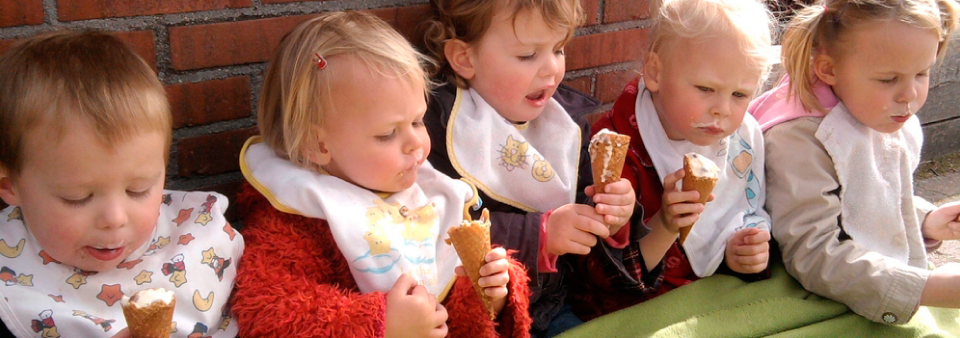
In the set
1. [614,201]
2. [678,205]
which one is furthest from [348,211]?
[678,205]

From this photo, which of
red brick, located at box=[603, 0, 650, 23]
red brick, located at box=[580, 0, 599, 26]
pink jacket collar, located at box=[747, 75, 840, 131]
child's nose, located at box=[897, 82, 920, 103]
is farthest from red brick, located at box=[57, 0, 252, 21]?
child's nose, located at box=[897, 82, 920, 103]

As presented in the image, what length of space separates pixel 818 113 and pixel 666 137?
0.54 meters

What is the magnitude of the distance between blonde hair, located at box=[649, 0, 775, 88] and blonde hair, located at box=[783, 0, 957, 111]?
0.22 metres

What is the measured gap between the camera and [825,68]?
270cm

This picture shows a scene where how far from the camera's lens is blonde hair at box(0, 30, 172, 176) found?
5.38 ft

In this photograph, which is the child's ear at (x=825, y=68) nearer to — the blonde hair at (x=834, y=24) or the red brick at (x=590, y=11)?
the blonde hair at (x=834, y=24)

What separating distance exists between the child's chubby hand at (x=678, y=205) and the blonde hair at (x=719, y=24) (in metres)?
0.47

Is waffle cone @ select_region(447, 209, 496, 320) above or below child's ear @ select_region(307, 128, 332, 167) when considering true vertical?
below

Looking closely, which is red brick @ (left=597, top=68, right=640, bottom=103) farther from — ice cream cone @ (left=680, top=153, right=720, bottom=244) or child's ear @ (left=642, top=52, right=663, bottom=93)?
ice cream cone @ (left=680, top=153, right=720, bottom=244)

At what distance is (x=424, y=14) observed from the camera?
2.61 meters

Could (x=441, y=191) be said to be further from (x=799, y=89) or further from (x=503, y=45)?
(x=799, y=89)

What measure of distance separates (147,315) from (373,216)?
0.66 meters

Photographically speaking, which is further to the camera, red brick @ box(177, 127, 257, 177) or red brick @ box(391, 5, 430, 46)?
red brick @ box(391, 5, 430, 46)

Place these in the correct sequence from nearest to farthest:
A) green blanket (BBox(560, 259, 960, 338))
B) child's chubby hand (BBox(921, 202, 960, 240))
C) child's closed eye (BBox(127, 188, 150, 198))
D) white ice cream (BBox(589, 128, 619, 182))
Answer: child's closed eye (BBox(127, 188, 150, 198)) < white ice cream (BBox(589, 128, 619, 182)) < green blanket (BBox(560, 259, 960, 338)) < child's chubby hand (BBox(921, 202, 960, 240))
